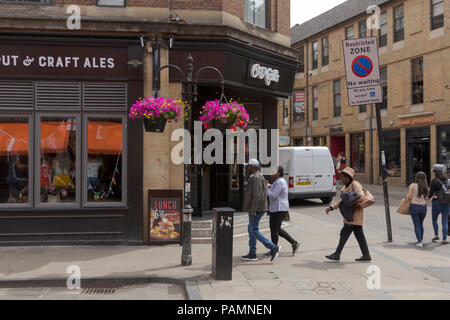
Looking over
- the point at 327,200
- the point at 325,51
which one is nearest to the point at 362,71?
the point at 327,200

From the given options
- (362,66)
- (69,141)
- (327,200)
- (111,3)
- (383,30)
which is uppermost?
(383,30)

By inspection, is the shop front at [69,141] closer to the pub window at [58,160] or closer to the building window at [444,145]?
the pub window at [58,160]

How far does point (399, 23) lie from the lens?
26781 millimetres

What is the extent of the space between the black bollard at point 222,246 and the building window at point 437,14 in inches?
852

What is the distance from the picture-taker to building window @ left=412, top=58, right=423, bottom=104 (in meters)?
25.1

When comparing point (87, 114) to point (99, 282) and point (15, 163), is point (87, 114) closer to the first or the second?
point (15, 163)

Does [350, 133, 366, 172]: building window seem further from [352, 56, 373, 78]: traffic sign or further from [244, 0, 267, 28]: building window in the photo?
[352, 56, 373, 78]: traffic sign

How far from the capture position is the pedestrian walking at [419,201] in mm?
9594

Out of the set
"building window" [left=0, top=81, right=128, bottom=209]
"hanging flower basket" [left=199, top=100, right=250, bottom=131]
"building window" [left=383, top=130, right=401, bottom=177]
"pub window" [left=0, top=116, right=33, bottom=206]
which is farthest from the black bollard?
"building window" [left=383, top=130, right=401, bottom=177]

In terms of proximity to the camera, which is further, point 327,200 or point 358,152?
point 358,152

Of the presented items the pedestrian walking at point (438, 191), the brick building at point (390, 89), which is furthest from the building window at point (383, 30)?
the pedestrian walking at point (438, 191)

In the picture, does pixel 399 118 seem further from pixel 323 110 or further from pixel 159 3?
pixel 159 3

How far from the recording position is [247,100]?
12359mm

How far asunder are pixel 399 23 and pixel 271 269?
78.0ft
